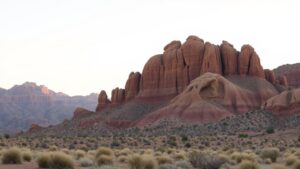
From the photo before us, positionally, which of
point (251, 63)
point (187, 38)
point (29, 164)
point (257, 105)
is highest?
point (187, 38)

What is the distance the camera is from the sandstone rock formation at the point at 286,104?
96.7 metres

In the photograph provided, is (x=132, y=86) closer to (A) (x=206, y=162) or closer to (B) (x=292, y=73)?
(B) (x=292, y=73)

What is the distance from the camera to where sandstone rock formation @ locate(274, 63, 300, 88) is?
566 feet

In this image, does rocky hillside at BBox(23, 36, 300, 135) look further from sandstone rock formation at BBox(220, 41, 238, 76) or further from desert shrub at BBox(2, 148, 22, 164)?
desert shrub at BBox(2, 148, 22, 164)

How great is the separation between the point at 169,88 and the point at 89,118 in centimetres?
2540

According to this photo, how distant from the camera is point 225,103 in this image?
4870 inches

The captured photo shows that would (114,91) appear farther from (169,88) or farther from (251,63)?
(251,63)

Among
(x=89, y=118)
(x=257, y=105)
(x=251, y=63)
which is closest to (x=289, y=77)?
(x=251, y=63)

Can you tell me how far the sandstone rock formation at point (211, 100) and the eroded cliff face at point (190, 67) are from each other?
953cm

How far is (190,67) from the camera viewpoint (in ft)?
466

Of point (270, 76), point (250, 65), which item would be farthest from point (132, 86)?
point (270, 76)

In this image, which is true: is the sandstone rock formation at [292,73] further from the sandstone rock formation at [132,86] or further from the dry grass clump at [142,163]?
the dry grass clump at [142,163]

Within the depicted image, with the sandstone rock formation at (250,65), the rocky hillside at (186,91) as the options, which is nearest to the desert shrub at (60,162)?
the rocky hillside at (186,91)

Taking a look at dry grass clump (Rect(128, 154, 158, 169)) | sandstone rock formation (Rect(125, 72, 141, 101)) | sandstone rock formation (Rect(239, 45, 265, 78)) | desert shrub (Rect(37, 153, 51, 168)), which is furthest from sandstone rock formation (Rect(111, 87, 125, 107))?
desert shrub (Rect(37, 153, 51, 168))
